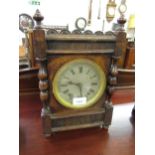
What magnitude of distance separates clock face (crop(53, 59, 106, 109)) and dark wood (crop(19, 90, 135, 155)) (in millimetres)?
97

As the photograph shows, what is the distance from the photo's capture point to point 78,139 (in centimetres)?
54

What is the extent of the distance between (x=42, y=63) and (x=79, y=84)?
0.13 meters

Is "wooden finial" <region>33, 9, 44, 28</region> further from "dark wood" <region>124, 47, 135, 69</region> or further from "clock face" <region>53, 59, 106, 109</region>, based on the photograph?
"dark wood" <region>124, 47, 135, 69</region>

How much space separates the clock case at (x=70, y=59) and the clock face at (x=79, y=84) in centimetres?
1

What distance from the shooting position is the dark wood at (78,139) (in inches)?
19.4

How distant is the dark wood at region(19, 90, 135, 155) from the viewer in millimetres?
493

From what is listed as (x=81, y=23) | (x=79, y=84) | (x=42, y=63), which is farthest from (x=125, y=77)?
(x=81, y=23)

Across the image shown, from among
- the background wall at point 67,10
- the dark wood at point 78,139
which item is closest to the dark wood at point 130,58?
the dark wood at point 78,139

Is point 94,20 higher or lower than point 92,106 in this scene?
higher

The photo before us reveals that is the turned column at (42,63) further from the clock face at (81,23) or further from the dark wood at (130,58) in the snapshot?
the clock face at (81,23)
